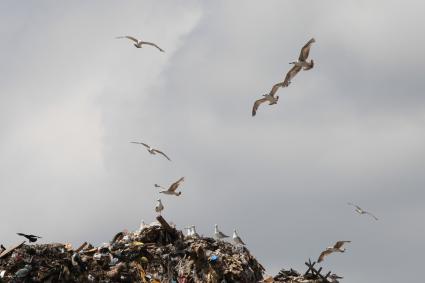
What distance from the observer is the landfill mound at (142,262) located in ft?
67.5

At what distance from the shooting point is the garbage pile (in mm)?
20594

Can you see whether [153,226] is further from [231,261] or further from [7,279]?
[7,279]

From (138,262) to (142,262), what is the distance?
0.31 feet

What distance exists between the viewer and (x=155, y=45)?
85.5 feet

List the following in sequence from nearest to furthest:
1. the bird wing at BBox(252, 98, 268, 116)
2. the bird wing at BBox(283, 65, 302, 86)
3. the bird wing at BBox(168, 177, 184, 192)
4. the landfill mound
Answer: the landfill mound → the bird wing at BBox(168, 177, 184, 192) → the bird wing at BBox(283, 65, 302, 86) → the bird wing at BBox(252, 98, 268, 116)

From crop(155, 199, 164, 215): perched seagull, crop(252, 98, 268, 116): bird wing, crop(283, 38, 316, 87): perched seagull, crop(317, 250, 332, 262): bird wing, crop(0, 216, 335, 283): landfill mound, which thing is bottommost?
crop(0, 216, 335, 283): landfill mound

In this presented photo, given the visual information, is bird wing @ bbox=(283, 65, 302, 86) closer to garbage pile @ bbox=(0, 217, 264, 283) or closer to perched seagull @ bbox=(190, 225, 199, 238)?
perched seagull @ bbox=(190, 225, 199, 238)

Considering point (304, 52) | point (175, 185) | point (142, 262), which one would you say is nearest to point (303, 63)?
point (304, 52)

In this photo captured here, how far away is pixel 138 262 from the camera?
2122 centimetres

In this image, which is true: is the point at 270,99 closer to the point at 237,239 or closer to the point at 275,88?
the point at 275,88

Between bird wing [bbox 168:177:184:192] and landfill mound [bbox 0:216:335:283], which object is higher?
bird wing [bbox 168:177:184:192]

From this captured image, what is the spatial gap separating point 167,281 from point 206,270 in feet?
2.80

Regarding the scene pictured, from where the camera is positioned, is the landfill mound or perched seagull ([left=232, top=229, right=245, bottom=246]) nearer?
the landfill mound

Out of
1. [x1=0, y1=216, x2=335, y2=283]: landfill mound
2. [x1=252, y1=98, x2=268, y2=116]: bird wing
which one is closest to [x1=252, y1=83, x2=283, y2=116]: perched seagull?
[x1=252, y1=98, x2=268, y2=116]: bird wing
